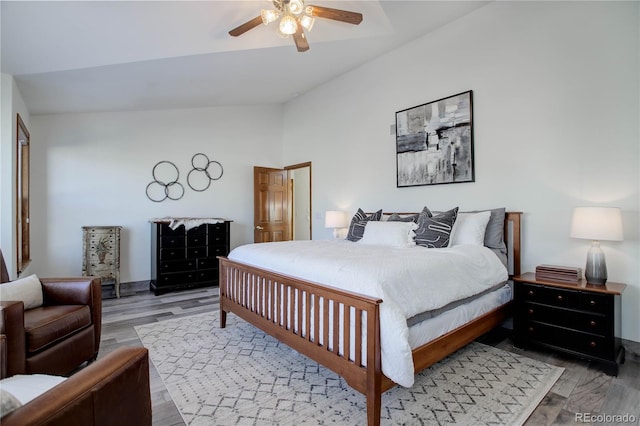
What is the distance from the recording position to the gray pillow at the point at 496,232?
3.16 m

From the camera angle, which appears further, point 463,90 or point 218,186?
point 218,186

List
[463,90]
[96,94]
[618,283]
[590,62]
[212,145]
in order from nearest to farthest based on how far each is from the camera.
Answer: [618,283]
[590,62]
[463,90]
[96,94]
[212,145]

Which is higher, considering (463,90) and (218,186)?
(463,90)

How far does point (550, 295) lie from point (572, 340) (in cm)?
35

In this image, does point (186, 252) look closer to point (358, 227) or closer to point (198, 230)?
point (198, 230)

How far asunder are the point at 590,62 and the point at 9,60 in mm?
5064

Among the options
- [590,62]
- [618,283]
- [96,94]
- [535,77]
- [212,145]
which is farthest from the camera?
[212,145]

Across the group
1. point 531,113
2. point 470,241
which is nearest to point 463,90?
point 531,113

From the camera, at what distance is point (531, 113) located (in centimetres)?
316

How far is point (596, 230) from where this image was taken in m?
2.46

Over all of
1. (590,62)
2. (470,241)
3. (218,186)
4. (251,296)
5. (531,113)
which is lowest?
(251,296)

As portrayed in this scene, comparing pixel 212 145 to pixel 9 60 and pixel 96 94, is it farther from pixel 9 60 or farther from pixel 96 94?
pixel 9 60

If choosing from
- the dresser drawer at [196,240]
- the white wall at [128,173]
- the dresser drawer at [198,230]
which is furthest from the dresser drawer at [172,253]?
the white wall at [128,173]

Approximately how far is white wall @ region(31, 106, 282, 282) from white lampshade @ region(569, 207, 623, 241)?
4.96 meters
